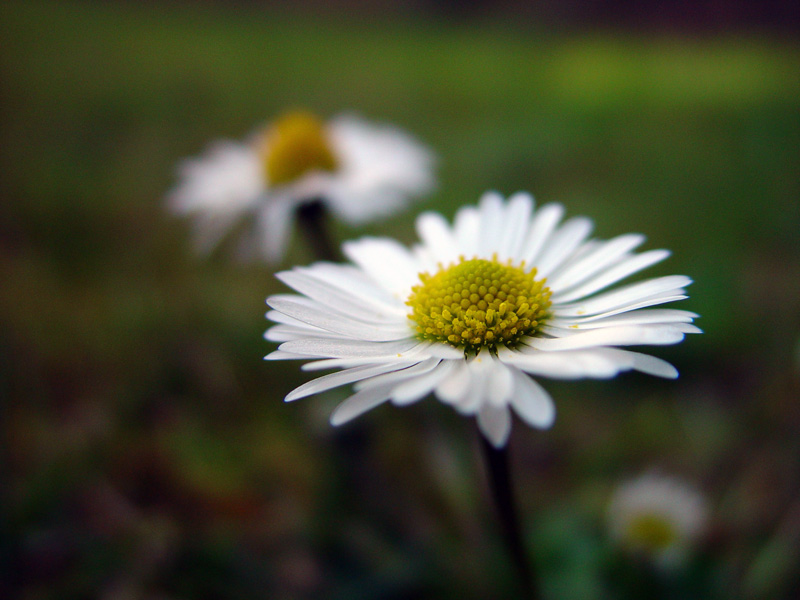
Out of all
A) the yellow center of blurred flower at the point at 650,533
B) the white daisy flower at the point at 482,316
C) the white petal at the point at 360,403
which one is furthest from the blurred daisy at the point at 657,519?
the white petal at the point at 360,403

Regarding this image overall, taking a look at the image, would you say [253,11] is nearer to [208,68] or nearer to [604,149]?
[208,68]

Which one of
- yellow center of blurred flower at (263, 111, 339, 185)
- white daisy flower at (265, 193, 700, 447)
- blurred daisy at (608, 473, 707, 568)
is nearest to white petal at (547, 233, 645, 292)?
white daisy flower at (265, 193, 700, 447)

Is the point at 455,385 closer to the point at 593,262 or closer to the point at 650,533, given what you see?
the point at 593,262

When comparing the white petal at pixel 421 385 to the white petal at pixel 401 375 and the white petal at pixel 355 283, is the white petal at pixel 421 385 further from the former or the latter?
the white petal at pixel 355 283

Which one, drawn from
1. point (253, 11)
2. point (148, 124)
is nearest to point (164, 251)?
point (148, 124)

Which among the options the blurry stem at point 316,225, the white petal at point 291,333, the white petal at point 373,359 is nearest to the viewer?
the white petal at point 373,359
